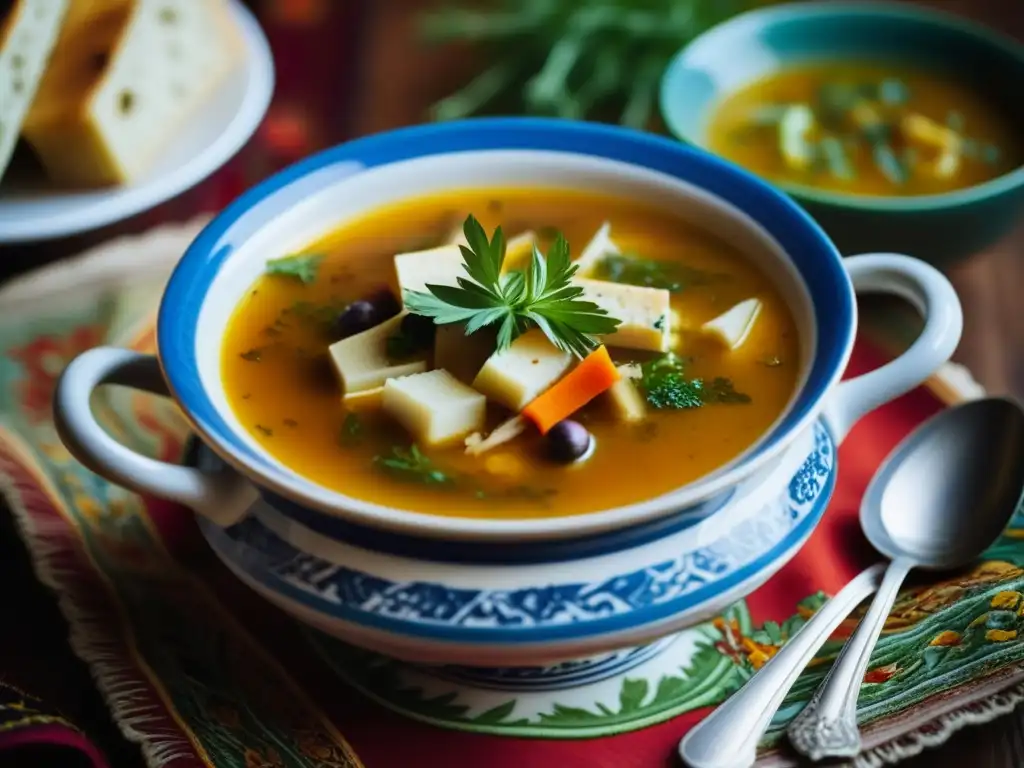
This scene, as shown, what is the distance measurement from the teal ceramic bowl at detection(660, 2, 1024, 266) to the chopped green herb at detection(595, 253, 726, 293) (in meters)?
0.70

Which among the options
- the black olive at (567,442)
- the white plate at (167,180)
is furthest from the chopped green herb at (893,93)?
the black olive at (567,442)

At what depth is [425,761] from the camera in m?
1.66

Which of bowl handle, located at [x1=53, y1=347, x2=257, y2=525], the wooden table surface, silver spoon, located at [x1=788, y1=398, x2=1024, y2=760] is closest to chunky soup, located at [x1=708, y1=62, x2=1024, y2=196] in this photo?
the wooden table surface

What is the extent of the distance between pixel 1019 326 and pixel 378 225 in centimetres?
144

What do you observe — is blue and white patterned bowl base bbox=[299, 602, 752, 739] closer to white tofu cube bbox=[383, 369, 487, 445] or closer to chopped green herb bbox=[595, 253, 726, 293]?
white tofu cube bbox=[383, 369, 487, 445]

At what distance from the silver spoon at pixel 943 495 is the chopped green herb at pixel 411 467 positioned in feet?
2.03

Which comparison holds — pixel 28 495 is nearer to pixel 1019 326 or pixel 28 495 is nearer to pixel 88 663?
pixel 88 663

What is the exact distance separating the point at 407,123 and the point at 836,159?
112 cm

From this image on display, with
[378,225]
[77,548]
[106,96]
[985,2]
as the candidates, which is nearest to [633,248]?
[378,225]

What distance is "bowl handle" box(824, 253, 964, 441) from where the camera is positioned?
1.75m

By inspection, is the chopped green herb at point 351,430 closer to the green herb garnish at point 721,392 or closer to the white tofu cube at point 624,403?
the white tofu cube at point 624,403

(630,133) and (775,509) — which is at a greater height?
A: (630,133)

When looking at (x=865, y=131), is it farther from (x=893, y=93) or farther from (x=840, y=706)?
(x=840, y=706)

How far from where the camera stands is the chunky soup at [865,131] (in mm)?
2848
